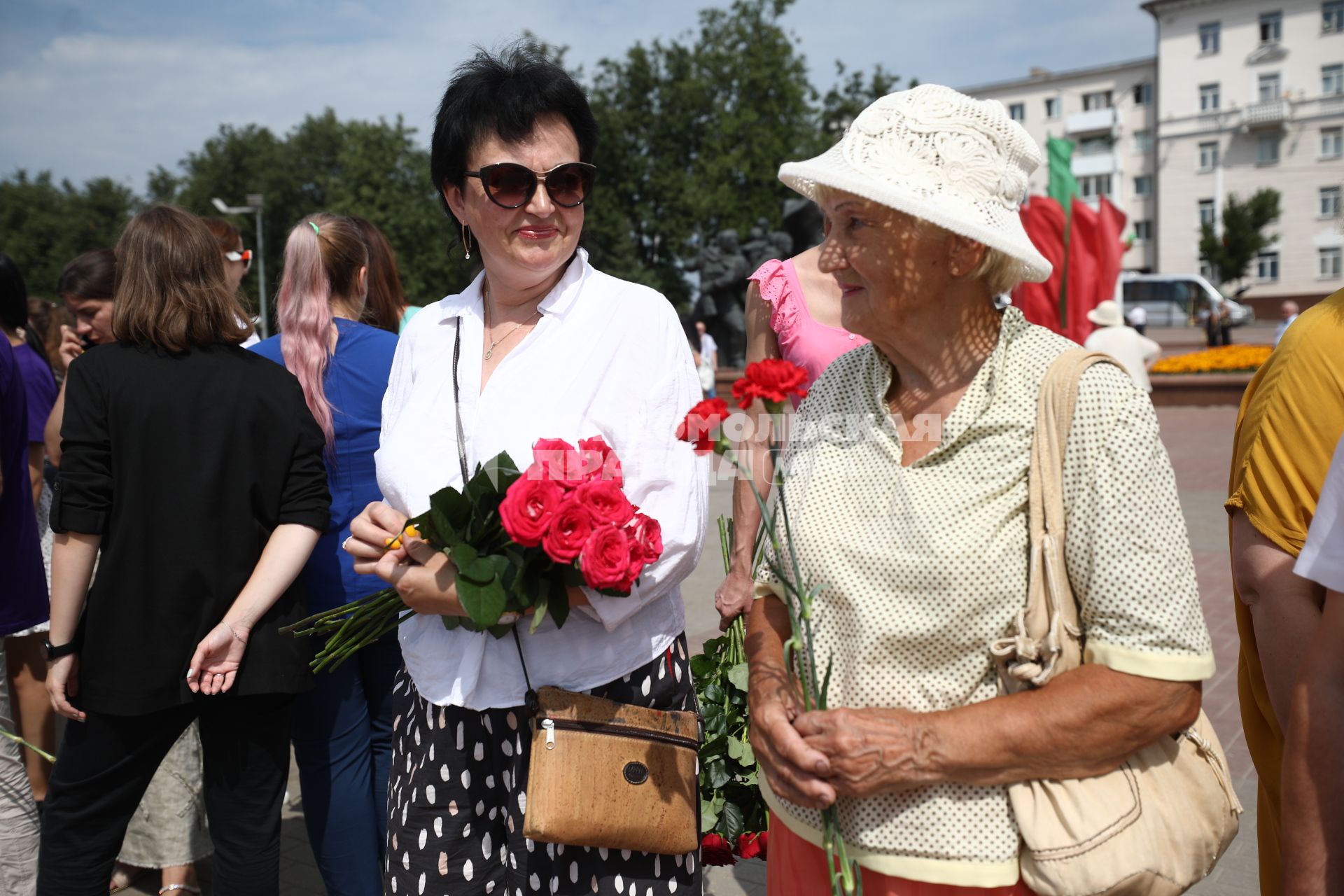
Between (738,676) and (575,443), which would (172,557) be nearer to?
(575,443)

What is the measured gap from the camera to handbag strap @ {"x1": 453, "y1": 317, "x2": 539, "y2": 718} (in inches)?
80.7

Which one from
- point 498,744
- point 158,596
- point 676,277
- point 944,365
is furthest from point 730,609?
point 676,277

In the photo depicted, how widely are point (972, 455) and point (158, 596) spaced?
78.4 inches

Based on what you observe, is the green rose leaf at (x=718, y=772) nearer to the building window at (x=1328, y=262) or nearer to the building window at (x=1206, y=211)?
the building window at (x=1328, y=262)

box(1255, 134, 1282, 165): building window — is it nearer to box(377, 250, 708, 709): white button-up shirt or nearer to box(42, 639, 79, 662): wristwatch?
box(377, 250, 708, 709): white button-up shirt

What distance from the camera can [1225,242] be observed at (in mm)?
47562

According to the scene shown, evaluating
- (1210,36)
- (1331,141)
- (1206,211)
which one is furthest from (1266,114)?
(1210,36)

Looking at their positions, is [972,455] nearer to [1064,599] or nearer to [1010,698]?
[1064,599]

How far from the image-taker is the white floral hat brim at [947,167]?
1.59 meters

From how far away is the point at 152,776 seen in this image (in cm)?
267

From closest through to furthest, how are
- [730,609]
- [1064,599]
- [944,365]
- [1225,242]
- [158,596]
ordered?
[1064,599], [944,365], [158,596], [730,609], [1225,242]

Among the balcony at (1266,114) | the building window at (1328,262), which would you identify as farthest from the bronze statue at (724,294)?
the balcony at (1266,114)

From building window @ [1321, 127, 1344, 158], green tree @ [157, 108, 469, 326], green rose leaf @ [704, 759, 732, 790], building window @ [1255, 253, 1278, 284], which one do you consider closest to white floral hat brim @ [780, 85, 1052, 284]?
green rose leaf @ [704, 759, 732, 790]

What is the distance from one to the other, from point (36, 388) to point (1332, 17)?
6774 cm
